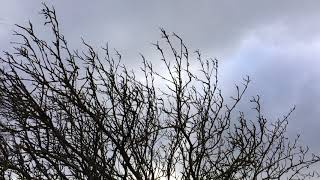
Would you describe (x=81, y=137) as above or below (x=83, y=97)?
below

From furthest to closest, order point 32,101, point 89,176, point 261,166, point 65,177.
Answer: point 261,166
point 32,101
point 65,177
point 89,176

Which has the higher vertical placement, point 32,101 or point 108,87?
point 108,87

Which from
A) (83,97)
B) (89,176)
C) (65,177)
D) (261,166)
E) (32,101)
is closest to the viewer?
(89,176)

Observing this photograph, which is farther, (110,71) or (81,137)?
(110,71)

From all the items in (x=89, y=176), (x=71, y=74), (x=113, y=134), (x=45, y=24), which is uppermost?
(x=45, y=24)

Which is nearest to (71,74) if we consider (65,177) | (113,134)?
(113,134)

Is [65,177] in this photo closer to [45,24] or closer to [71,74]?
[71,74]

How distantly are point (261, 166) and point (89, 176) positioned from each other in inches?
115

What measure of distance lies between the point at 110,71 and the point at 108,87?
9.8 inches

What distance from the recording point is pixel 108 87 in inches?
255

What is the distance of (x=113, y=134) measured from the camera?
20.4ft

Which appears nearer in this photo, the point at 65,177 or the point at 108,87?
the point at 65,177

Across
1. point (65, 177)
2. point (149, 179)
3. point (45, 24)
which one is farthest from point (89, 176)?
point (45, 24)

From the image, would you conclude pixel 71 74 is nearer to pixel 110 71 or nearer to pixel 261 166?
pixel 110 71
